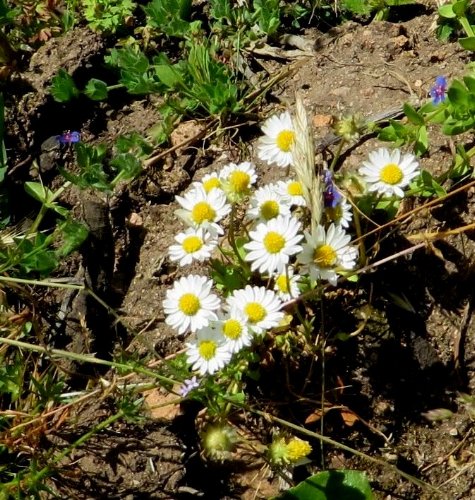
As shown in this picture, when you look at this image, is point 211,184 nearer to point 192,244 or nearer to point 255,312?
point 192,244

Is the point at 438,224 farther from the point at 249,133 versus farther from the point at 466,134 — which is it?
the point at 249,133

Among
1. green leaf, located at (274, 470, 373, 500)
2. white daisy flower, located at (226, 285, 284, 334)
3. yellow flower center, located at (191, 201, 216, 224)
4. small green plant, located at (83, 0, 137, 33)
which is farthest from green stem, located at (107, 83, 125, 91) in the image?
green leaf, located at (274, 470, 373, 500)

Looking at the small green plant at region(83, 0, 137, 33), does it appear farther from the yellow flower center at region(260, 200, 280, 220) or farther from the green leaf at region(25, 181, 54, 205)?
the yellow flower center at region(260, 200, 280, 220)

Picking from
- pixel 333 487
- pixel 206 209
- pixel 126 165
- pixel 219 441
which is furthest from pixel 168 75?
pixel 333 487

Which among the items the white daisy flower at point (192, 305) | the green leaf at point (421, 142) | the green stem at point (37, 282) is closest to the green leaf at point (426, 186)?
the green leaf at point (421, 142)

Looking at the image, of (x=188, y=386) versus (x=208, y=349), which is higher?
(x=208, y=349)

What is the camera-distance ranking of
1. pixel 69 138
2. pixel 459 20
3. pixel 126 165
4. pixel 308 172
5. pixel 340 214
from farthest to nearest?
1. pixel 69 138
2. pixel 126 165
3. pixel 459 20
4. pixel 340 214
5. pixel 308 172
